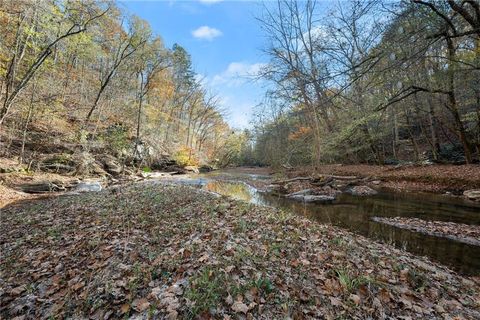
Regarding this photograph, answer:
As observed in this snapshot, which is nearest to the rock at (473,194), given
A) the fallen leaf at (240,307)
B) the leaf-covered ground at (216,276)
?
the leaf-covered ground at (216,276)

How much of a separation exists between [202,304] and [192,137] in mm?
43709

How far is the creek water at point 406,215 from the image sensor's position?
5.55 m

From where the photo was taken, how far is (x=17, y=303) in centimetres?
335

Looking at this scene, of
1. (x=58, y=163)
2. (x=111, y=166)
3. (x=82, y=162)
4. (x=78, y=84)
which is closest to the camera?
(x=58, y=163)

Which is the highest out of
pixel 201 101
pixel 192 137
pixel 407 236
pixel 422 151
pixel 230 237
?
pixel 201 101

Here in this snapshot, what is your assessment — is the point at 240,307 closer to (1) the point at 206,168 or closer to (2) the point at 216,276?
(2) the point at 216,276

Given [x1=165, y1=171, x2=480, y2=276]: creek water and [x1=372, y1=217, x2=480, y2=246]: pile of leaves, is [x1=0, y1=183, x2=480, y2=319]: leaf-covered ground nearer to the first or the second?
[x1=165, y1=171, x2=480, y2=276]: creek water

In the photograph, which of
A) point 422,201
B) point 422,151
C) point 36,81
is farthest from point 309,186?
point 36,81

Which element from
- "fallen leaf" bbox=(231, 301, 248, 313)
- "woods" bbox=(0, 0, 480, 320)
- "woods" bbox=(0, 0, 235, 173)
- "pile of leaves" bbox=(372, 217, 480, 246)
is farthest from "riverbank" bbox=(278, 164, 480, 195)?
"woods" bbox=(0, 0, 235, 173)

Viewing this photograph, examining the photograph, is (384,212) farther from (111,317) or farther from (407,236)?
(111,317)

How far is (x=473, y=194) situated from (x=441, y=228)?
610 centimetres

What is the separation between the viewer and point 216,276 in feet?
11.6

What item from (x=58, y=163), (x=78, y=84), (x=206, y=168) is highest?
(x=78, y=84)

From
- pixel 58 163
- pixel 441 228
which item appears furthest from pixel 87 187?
pixel 441 228
